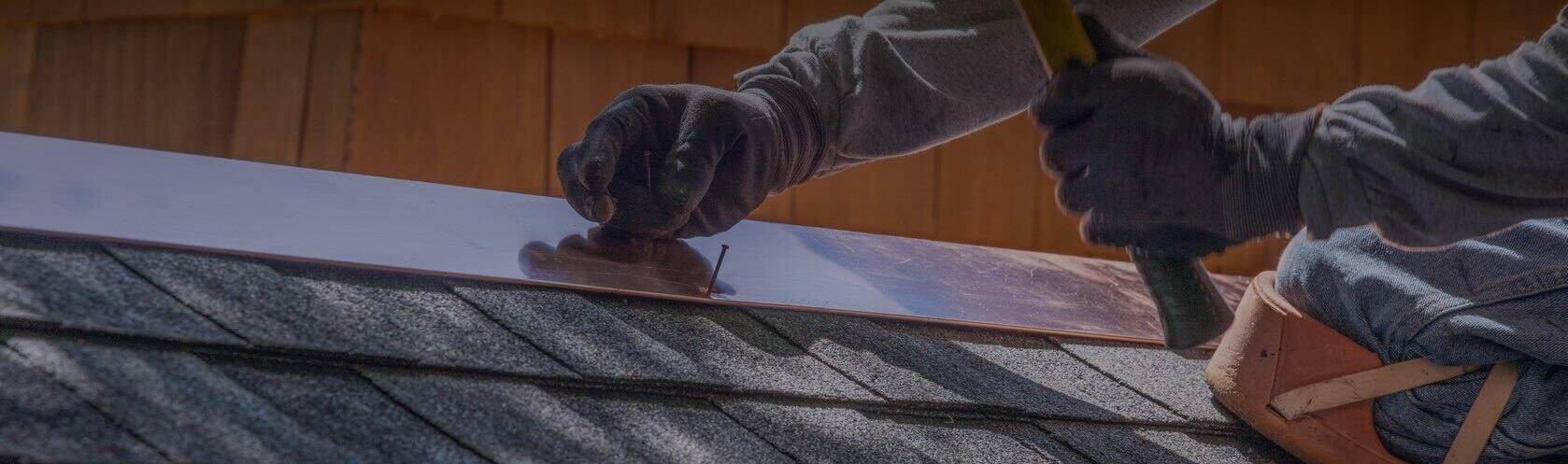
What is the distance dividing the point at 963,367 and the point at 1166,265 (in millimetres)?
226

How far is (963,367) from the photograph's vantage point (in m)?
1.23

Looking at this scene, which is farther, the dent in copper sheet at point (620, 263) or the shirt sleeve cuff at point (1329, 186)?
the dent in copper sheet at point (620, 263)

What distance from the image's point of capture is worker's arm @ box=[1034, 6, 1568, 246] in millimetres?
970

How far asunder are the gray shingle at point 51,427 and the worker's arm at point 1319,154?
0.71m

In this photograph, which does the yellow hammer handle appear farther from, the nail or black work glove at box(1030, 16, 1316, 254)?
the nail

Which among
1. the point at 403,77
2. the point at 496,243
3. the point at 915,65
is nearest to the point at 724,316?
the point at 496,243

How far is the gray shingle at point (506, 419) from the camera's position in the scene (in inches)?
32.2

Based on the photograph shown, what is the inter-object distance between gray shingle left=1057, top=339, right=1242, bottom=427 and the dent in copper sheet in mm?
432

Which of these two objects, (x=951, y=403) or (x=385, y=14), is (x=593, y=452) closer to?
(x=951, y=403)

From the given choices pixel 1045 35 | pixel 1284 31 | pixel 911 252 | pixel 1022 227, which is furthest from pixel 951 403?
pixel 1284 31

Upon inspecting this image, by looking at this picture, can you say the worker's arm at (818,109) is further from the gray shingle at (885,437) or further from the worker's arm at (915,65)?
the gray shingle at (885,437)

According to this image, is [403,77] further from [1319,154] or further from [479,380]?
[1319,154]

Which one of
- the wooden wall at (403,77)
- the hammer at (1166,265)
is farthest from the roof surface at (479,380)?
the wooden wall at (403,77)

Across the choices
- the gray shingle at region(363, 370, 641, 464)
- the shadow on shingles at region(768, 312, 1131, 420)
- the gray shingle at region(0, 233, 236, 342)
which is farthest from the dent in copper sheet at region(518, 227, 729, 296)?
the gray shingle at region(0, 233, 236, 342)
